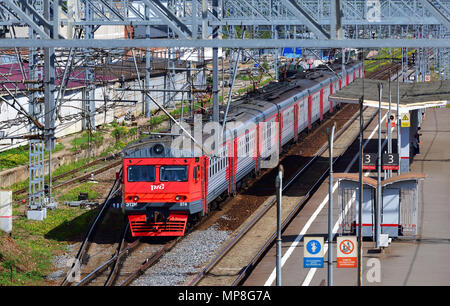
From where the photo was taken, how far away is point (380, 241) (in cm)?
2158

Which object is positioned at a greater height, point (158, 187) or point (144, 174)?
point (144, 174)

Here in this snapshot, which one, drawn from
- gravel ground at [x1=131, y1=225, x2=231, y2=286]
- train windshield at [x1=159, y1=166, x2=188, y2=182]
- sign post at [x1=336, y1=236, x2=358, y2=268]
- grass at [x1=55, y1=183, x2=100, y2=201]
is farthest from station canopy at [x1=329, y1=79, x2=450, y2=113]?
sign post at [x1=336, y1=236, x2=358, y2=268]

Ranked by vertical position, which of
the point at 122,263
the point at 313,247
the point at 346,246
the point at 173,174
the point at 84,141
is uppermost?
the point at 173,174

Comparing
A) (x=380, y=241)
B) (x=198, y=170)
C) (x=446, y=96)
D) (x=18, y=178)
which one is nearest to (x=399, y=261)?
(x=380, y=241)

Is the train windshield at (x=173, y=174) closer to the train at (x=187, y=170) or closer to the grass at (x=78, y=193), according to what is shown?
the train at (x=187, y=170)

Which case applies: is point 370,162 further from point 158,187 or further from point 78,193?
point 78,193

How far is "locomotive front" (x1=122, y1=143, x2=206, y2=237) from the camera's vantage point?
2234cm

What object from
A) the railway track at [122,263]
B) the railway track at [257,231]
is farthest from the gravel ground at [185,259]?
the railway track at [257,231]

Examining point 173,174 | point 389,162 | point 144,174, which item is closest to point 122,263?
point 144,174

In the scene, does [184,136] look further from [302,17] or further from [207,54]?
[207,54]

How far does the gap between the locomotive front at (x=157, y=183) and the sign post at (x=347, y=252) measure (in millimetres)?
5680

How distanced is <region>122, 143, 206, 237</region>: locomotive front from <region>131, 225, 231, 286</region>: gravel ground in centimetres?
94

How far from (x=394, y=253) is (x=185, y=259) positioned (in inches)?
208

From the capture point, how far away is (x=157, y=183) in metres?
22.4
